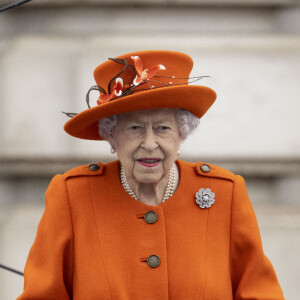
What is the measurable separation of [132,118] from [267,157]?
49.0 inches

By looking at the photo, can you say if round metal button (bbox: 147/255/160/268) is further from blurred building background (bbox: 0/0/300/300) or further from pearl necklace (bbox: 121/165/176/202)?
blurred building background (bbox: 0/0/300/300)

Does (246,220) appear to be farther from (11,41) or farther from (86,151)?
(11,41)

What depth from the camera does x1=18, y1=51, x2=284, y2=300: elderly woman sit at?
1451 millimetres

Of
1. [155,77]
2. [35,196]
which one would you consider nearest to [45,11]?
[35,196]

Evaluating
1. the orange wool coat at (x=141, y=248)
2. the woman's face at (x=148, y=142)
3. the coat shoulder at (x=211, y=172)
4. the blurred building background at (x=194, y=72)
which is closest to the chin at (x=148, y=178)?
the woman's face at (x=148, y=142)

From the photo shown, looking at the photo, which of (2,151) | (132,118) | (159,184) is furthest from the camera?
(2,151)

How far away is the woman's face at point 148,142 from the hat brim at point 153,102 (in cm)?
4

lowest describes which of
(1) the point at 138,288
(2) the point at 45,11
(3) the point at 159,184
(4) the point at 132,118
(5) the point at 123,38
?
(1) the point at 138,288

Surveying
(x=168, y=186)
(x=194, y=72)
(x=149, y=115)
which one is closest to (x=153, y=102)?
(x=149, y=115)

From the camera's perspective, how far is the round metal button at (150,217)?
59.6 inches

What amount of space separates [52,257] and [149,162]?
1.37 feet

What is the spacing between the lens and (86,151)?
8.15 feet

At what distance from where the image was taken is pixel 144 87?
144 cm

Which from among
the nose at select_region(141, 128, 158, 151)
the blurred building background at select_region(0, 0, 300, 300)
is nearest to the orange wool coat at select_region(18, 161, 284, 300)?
the nose at select_region(141, 128, 158, 151)
